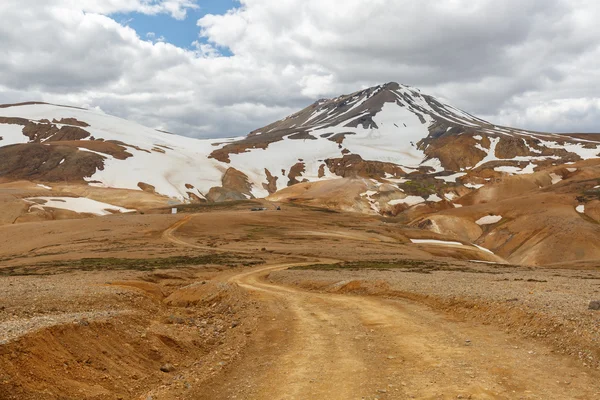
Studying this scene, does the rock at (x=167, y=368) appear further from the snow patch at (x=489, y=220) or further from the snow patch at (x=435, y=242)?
the snow patch at (x=489, y=220)

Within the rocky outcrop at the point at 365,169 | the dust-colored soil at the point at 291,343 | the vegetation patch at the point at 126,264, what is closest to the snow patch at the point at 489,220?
the vegetation patch at the point at 126,264

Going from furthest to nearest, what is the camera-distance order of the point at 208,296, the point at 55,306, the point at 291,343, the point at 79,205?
the point at 79,205
the point at 208,296
the point at 55,306
the point at 291,343

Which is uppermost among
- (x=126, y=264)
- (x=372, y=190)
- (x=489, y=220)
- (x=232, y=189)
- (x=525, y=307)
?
(x=232, y=189)

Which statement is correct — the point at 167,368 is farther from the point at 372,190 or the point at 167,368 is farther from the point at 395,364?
the point at 372,190

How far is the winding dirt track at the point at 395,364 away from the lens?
11.9 metres

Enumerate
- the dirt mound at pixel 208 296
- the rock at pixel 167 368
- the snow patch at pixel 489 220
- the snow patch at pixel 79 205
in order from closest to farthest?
the rock at pixel 167 368, the dirt mound at pixel 208 296, the snow patch at pixel 489 220, the snow patch at pixel 79 205

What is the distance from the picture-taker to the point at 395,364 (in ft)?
46.0

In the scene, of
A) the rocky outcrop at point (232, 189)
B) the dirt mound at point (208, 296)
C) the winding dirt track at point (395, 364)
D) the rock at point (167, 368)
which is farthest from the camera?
the rocky outcrop at point (232, 189)

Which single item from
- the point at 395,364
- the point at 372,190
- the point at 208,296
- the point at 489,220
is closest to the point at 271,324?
the point at 208,296

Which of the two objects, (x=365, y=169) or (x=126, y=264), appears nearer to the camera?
(x=126, y=264)

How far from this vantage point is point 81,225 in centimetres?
8144

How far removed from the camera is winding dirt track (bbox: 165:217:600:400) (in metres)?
11.9

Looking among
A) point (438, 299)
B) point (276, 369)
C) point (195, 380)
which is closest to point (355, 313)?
point (438, 299)

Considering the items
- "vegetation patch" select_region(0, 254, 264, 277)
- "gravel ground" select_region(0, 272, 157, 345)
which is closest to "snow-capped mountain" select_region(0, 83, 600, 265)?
"vegetation patch" select_region(0, 254, 264, 277)
